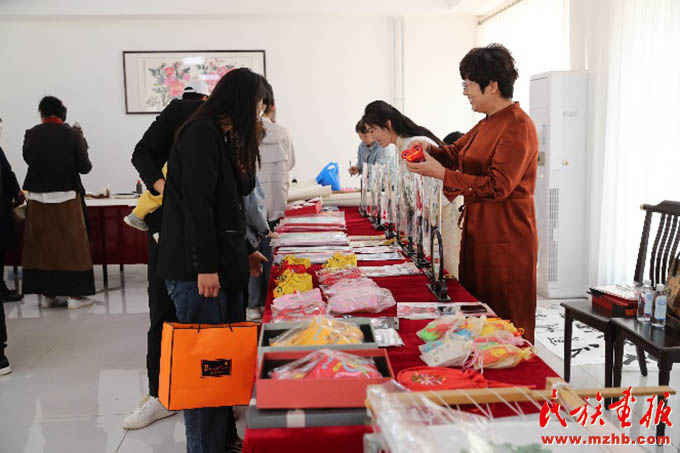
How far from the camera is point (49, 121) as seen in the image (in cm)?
439

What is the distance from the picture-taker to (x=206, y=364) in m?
1.67

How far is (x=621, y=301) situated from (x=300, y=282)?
4.69ft

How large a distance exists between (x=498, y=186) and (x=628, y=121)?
272 cm

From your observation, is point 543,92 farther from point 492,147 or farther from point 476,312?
point 476,312

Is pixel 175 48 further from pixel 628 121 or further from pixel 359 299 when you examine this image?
pixel 359 299

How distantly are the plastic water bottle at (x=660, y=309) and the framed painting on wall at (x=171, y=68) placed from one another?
551 cm

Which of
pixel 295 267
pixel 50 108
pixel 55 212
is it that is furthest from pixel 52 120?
pixel 295 267

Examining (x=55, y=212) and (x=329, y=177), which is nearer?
(x=55, y=212)

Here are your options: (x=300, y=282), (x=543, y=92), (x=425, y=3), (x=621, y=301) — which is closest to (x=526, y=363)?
(x=300, y=282)

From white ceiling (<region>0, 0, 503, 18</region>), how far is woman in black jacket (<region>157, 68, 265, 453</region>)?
204 inches

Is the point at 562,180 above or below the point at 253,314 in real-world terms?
above

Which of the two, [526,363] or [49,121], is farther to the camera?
[49,121]

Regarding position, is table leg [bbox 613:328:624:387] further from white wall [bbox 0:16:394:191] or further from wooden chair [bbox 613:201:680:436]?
white wall [bbox 0:16:394:191]

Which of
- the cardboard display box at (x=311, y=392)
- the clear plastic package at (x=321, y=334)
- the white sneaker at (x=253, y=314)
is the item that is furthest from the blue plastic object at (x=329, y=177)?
the cardboard display box at (x=311, y=392)
